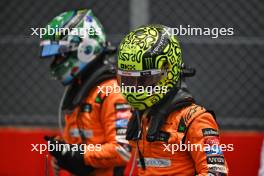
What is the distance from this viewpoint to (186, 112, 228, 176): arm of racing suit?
12.9ft

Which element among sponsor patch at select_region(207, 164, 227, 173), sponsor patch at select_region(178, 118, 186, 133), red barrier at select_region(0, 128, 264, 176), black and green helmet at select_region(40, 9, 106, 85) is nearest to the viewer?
sponsor patch at select_region(207, 164, 227, 173)

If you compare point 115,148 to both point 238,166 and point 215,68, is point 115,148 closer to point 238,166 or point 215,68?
point 238,166

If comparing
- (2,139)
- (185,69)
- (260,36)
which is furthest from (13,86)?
(185,69)

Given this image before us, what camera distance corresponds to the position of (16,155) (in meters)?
6.69

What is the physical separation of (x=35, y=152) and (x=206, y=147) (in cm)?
291

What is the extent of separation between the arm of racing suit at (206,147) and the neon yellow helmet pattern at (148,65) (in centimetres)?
31

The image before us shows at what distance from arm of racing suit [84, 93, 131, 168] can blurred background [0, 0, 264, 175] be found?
187 centimetres

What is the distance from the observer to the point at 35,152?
21.6 ft

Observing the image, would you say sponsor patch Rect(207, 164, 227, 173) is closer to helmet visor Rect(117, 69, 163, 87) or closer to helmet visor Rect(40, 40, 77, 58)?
helmet visor Rect(117, 69, 163, 87)

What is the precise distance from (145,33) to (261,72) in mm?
3226
